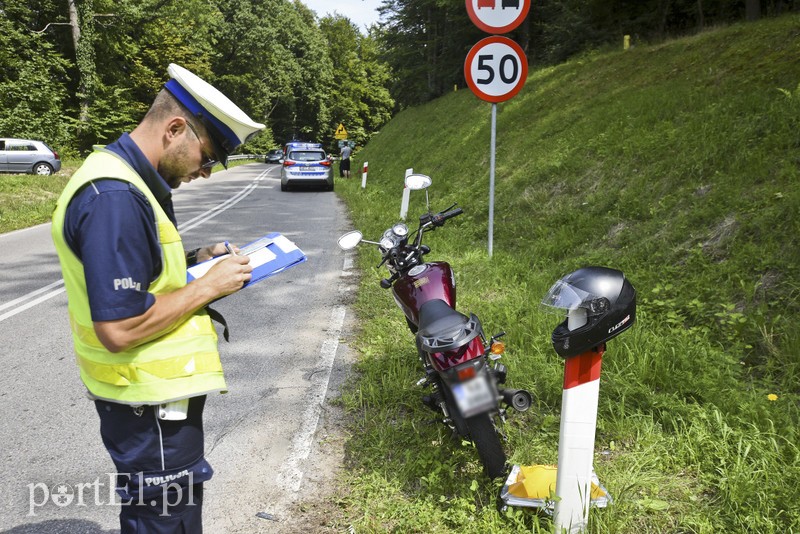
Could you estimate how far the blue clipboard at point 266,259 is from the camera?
71.3 inches

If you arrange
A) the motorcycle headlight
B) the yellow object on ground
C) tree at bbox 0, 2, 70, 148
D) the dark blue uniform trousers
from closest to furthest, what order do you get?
the dark blue uniform trousers
the yellow object on ground
the motorcycle headlight
tree at bbox 0, 2, 70, 148

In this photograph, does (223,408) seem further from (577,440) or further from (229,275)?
(577,440)

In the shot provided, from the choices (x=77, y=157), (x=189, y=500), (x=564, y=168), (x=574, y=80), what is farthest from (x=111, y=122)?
(x=189, y=500)

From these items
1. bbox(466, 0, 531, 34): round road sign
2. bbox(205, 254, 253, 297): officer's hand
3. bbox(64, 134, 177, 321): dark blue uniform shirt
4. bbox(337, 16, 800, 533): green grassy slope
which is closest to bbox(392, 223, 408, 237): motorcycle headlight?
bbox(337, 16, 800, 533): green grassy slope

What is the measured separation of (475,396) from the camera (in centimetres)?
44

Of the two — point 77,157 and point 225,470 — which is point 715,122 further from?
point 77,157

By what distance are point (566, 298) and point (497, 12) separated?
4542 millimetres

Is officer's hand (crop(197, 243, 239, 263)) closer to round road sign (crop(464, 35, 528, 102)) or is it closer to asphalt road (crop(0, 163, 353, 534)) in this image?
asphalt road (crop(0, 163, 353, 534))

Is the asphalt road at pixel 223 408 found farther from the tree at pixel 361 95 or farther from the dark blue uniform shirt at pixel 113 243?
the tree at pixel 361 95

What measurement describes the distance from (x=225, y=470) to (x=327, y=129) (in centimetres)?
6177

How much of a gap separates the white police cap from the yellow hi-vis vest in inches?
10.1

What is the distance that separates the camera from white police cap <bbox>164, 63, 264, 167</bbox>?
1.55m

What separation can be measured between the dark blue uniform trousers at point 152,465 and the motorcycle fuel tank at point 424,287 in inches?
62.3

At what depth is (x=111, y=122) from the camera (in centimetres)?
3092
